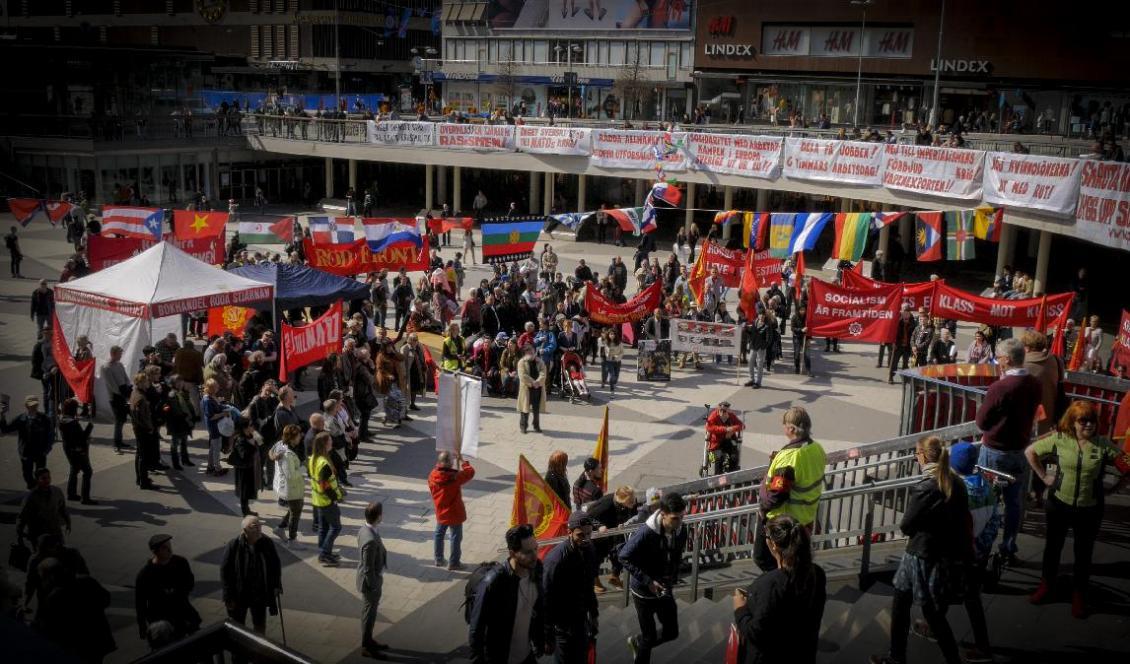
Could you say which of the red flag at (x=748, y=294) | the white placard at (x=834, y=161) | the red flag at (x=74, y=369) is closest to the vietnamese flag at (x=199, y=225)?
the red flag at (x=74, y=369)

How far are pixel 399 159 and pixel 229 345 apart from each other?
28.2 metres

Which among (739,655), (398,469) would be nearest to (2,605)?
(739,655)

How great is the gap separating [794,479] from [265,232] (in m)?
19.8

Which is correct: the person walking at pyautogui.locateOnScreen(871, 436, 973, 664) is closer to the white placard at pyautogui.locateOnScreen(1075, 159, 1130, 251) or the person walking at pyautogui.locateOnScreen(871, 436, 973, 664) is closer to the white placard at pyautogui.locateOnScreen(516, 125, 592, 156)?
the white placard at pyautogui.locateOnScreen(1075, 159, 1130, 251)

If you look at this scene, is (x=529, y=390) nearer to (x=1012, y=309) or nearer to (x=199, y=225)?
(x=1012, y=309)

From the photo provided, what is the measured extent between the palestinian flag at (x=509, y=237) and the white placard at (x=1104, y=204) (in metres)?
12.1

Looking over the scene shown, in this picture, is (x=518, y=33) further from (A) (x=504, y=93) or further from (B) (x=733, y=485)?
(B) (x=733, y=485)

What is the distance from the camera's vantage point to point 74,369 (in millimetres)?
14984

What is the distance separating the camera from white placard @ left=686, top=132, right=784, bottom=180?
3250 cm

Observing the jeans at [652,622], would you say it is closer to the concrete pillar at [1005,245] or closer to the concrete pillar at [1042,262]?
the concrete pillar at [1042,262]

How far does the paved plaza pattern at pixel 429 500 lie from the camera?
29.5ft

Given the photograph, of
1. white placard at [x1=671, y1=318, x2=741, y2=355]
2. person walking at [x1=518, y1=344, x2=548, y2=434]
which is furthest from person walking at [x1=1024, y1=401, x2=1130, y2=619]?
white placard at [x1=671, y1=318, x2=741, y2=355]

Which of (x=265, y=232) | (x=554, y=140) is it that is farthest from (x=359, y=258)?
(x=554, y=140)

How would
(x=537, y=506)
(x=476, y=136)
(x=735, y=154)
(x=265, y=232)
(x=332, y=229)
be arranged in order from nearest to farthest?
1. (x=537, y=506)
2. (x=332, y=229)
3. (x=265, y=232)
4. (x=735, y=154)
5. (x=476, y=136)
